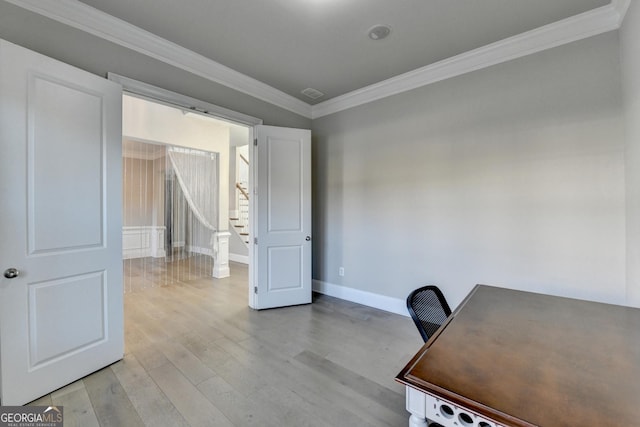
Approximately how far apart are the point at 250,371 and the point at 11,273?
171 centimetres

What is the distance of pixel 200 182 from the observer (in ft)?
16.1

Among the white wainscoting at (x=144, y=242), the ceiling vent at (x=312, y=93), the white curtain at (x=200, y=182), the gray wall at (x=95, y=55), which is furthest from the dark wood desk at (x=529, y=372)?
the white wainscoting at (x=144, y=242)

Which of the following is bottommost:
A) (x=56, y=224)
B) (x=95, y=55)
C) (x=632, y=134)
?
(x=56, y=224)

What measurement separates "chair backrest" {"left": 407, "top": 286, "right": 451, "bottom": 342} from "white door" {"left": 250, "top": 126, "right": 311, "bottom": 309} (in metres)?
2.12

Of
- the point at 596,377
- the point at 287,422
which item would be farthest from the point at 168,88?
the point at 596,377

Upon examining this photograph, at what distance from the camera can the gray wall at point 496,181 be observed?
214 centimetres

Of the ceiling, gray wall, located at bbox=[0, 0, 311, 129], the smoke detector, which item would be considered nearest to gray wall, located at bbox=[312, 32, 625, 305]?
the ceiling

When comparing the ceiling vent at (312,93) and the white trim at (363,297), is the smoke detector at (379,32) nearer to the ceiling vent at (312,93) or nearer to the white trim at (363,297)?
the ceiling vent at (312,93)

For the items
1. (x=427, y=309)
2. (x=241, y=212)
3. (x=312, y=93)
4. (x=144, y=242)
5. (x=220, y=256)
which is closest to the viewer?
(x=427, y=309)

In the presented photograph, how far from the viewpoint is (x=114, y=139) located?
2.16 meters

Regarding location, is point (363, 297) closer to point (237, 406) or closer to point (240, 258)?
Result: point (237, 406)

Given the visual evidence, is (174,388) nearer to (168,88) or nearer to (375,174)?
(168,88)

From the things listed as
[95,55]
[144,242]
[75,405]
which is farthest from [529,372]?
[144,242]

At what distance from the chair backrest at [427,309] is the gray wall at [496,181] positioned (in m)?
1.26
